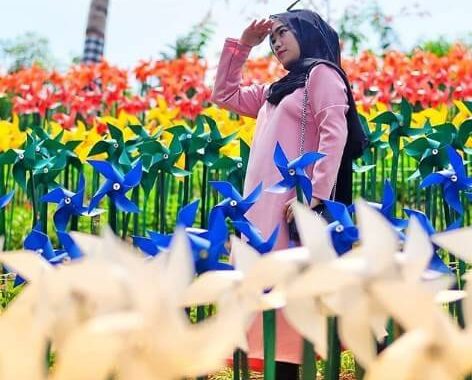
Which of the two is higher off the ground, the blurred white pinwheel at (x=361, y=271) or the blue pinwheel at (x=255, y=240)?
the blurred white pinwheel at (x=361, y=271)

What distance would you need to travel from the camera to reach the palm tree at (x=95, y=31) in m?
12.0

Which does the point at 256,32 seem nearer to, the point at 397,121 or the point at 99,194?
the point at 99,194

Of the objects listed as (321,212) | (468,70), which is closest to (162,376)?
(321,212)

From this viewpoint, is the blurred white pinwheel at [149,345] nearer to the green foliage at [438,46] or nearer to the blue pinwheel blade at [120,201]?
the blue pinwheel blade at [120,201]

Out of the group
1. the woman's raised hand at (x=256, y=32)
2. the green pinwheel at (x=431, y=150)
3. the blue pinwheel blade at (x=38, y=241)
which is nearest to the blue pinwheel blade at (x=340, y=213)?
the blue pinwheel blade at (x=38, y=241)

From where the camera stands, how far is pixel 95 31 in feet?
39.2

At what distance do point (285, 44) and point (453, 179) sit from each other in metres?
0.75

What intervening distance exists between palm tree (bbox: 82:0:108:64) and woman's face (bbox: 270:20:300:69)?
8.65 metres

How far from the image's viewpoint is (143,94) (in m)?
9.77

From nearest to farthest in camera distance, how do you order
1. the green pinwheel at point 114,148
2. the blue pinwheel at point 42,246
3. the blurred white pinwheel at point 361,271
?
the blurred white pinwheel at point 361,271 → the blue pinwheel at point 42,246 → the green pinwheel at point 114,148

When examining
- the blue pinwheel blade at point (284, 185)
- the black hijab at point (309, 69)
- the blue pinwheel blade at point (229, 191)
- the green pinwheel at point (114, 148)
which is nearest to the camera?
the blue pinwheel blade at point (229, 191)

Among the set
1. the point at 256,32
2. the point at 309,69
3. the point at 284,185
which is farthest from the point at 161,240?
the point at 256,32

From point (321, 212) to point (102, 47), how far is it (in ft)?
30.2

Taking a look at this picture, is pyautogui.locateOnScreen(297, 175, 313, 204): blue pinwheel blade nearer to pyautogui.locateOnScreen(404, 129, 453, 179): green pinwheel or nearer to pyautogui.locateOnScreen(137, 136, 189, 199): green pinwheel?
pyautogui.locateOnScreen(404, 129, 453, 179): green pinwheel
